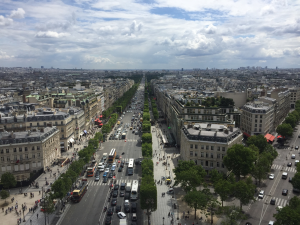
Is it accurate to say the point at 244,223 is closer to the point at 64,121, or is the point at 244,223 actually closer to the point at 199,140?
the point at 199,140

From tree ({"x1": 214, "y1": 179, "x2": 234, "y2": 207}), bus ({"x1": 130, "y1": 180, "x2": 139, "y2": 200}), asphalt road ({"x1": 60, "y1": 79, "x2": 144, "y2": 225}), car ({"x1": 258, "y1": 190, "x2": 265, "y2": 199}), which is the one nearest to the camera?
asphalt road ({"x1": 60, "y1": 79, "x2": 144, "y2": 225})

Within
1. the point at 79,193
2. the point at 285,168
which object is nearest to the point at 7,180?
the point at 79,193

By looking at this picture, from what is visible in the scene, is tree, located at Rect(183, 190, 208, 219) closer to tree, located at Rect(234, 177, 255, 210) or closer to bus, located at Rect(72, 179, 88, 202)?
tree, located at Rect(234, 177, 255, 210)

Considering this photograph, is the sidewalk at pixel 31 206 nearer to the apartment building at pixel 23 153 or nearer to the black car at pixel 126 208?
the apartment building at pixel 23 153

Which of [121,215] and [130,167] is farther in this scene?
[130,167]

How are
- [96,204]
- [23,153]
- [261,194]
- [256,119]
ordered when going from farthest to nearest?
1. [256,119]
2. [23,153]
3. [261,194]
4. [96,204]

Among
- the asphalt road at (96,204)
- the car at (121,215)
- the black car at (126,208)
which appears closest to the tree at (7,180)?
the asphalt road at (96,204)

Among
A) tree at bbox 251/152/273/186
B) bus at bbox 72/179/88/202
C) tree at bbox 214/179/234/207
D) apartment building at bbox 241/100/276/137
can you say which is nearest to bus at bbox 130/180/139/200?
bus at bbox 72/179/88/202

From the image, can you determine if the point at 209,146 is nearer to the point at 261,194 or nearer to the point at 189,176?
the point at 189,176
